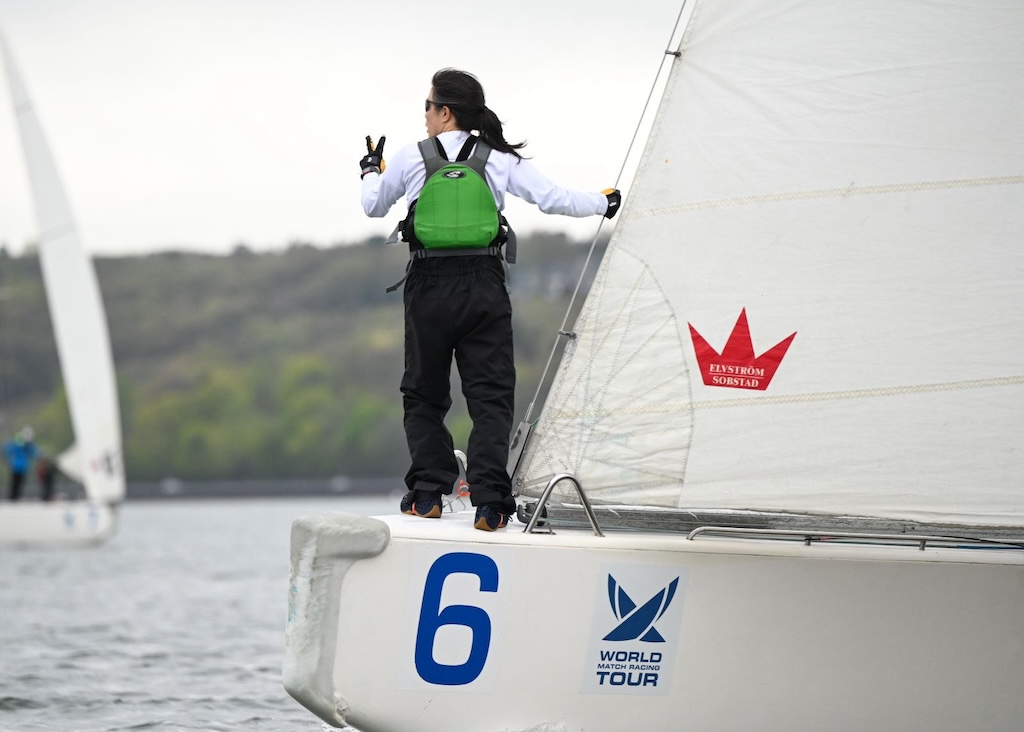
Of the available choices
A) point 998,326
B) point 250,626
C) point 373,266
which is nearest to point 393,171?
point 998,326

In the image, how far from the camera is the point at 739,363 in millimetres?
4496

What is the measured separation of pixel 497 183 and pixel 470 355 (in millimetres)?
505

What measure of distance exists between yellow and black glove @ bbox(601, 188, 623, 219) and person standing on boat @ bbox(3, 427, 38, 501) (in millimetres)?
20282

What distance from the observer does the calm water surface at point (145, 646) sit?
6.12 m

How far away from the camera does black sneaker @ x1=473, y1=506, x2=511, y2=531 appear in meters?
4.34

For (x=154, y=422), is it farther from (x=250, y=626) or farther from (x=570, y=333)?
(x=570, y=333)

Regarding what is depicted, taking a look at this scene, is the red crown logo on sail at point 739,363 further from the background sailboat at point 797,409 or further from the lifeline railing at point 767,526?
the lifeline railing at point 767,526

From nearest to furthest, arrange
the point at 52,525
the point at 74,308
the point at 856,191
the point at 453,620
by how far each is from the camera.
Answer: the point at 453,620, the point at 856,191, the point at 52,525, the point at 74,308

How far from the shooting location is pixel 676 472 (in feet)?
14.7

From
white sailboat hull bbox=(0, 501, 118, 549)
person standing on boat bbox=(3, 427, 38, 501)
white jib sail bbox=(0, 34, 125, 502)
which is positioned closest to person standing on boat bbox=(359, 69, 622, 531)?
white jib sail bbox=(0, 34, 125, 502)

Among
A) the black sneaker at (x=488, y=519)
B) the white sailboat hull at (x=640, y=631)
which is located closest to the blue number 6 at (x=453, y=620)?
the white sailboat hull at (x=640, y=631)

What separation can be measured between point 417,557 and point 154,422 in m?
75.2

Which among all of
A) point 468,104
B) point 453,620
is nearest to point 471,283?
point 468,104

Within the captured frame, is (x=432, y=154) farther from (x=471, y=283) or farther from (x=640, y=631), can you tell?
(x=640, y=631)
